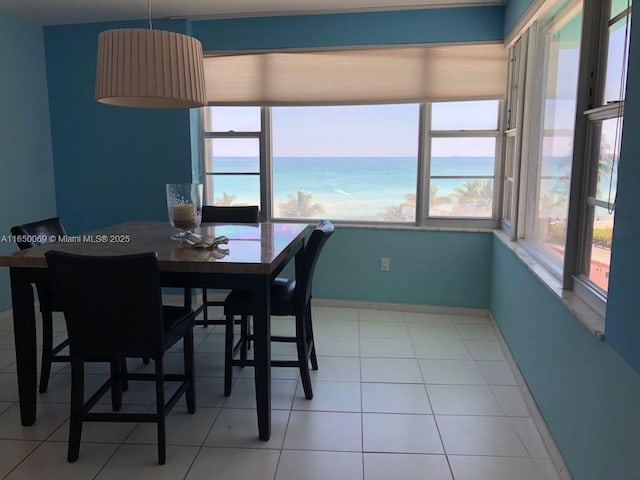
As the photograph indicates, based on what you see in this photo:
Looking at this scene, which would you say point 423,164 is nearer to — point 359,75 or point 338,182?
point 338,182

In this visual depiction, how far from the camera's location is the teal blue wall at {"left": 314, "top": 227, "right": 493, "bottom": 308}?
394cm

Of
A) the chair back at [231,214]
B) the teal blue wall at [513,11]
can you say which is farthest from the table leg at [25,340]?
the teal blue wall at [513,11]

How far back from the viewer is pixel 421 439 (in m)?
2.23

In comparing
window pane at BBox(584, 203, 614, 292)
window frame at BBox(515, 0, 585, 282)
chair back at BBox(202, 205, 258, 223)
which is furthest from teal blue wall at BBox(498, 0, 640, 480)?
chair back at BBox(202, 205, 258, 223)

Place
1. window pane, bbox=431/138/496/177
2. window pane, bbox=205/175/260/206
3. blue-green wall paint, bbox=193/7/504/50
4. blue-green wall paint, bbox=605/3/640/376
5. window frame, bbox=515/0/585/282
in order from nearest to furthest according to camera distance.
A: blue-green wall paint, bbox=605/3/640/376, window frame, bbox=515/0/585/282, blue-green wall paint, bbox=193/7/504/50, window pane, bbox=431/138/496/177, window pane, bbox=205/175/260/206

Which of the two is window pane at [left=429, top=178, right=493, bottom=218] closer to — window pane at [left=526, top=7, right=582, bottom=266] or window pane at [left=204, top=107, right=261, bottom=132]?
window pane at [left=526, top=7, right=582, bottom=266]

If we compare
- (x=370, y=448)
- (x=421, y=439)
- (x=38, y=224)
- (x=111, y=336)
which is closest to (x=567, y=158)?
(x=421, y=439)

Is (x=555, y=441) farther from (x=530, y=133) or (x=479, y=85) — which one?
(x=479, y=85)

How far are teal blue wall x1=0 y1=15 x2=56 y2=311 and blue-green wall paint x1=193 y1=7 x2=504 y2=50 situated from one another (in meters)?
1.39

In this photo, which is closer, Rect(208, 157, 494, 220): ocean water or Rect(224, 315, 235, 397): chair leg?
Rect(224, 315, 235, 397): chair leg

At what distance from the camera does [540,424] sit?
2.27 metres

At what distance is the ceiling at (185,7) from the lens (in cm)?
350

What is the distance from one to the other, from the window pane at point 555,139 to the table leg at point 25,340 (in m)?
2.57

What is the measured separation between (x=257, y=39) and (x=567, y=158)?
2.62m
